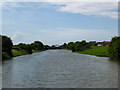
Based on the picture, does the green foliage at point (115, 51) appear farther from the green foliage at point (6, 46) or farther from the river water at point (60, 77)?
the green foliage at point (6, 46)

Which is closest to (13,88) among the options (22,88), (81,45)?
(22,88)

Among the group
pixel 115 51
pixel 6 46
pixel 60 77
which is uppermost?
pixel 6 46

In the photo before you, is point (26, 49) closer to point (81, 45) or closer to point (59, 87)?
point (81, 45)

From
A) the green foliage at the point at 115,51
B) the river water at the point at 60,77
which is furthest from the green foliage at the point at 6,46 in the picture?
the green foliage at the point at 115,51

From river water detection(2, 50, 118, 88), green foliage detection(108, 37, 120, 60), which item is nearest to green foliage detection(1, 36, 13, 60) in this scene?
river water detection(2, 50, 118, 88)

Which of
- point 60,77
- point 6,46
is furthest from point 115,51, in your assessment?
point 60,77

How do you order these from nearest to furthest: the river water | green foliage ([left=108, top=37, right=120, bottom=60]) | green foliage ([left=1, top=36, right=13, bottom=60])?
1. the river water
2. green foliage ([left=108, top=37, right=120, bottom=60])
3. green foliage ([left=1, top=36, right=13, bottom=60])

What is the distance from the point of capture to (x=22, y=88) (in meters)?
21.1

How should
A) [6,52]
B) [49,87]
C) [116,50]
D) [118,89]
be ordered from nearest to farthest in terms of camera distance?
1. [118,89]
2. [49,87]
3. [116,50]
4. [6,52]

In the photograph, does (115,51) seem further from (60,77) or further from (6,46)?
(60,77)

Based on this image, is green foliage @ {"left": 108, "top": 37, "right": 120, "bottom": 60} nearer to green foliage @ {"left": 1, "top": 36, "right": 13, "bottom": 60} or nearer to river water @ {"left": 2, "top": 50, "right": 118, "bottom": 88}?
river water @ {"left": 2, "top": 50, "right": 118, "bottom": 88}

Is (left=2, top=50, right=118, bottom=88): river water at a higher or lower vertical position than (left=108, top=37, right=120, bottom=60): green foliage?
lower

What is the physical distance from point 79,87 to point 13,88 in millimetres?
6690

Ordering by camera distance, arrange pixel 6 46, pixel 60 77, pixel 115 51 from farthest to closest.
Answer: pixel 6 46
pixel 115 51
pixel 60 77
